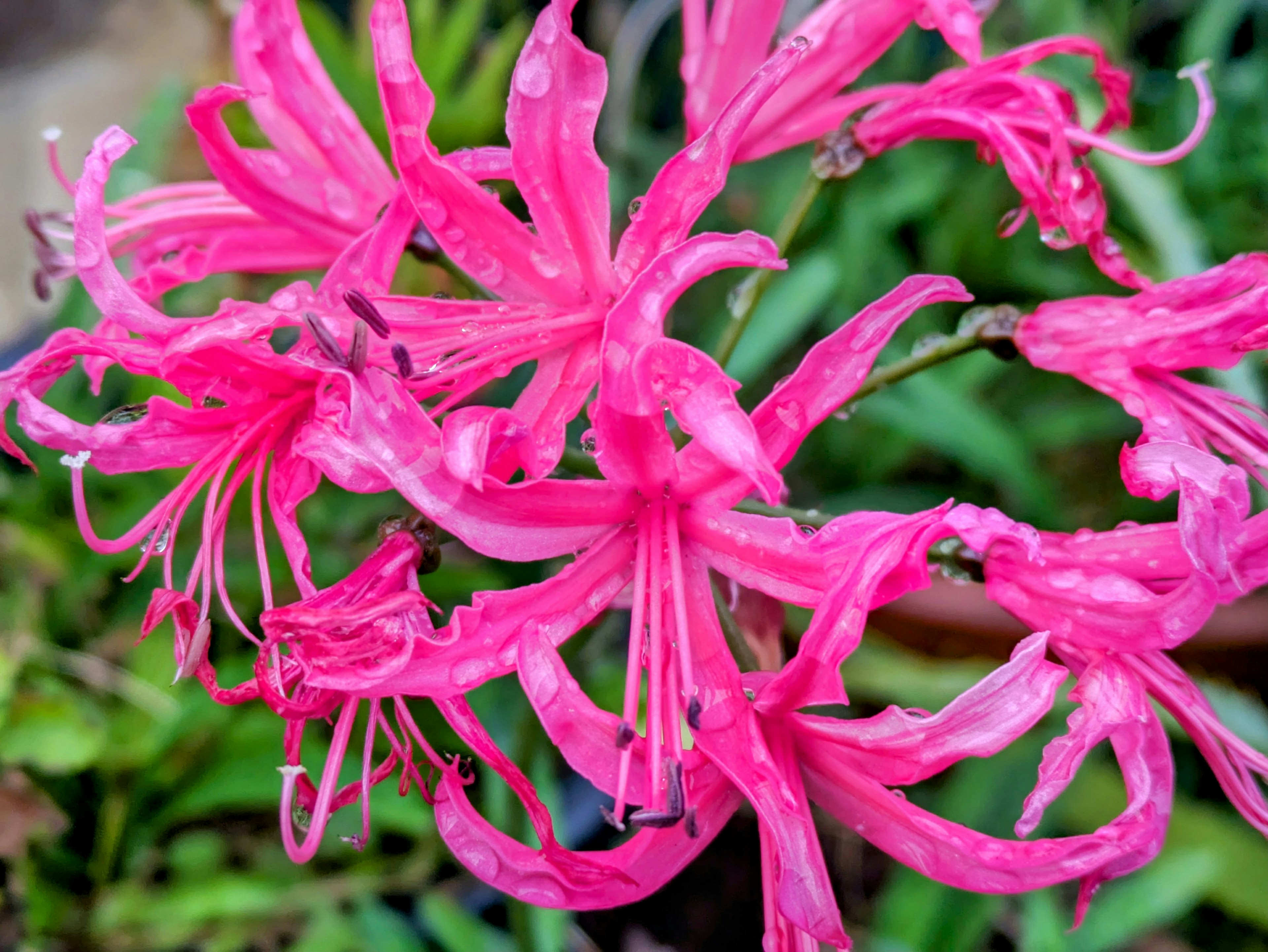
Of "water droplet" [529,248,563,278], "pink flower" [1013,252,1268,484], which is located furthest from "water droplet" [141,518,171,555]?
"pink flower" [1013,252,1268,484]

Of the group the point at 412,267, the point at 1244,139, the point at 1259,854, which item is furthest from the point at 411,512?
the point at 1244,139

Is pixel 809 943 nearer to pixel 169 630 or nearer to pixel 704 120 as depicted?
pixel 704 120

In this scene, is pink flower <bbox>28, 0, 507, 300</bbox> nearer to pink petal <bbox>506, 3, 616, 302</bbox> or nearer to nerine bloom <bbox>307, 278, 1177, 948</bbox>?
pink petal <bbox>506, 3, 616, 302</bbox>

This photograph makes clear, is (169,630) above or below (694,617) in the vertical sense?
below

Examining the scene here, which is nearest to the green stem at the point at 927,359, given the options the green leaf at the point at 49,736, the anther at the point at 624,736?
the anther at the point at 624,736

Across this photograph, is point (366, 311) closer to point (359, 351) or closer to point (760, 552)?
point (359, 351)

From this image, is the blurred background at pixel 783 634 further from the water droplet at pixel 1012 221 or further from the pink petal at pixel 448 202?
the water droplet at pixel 1012 221
